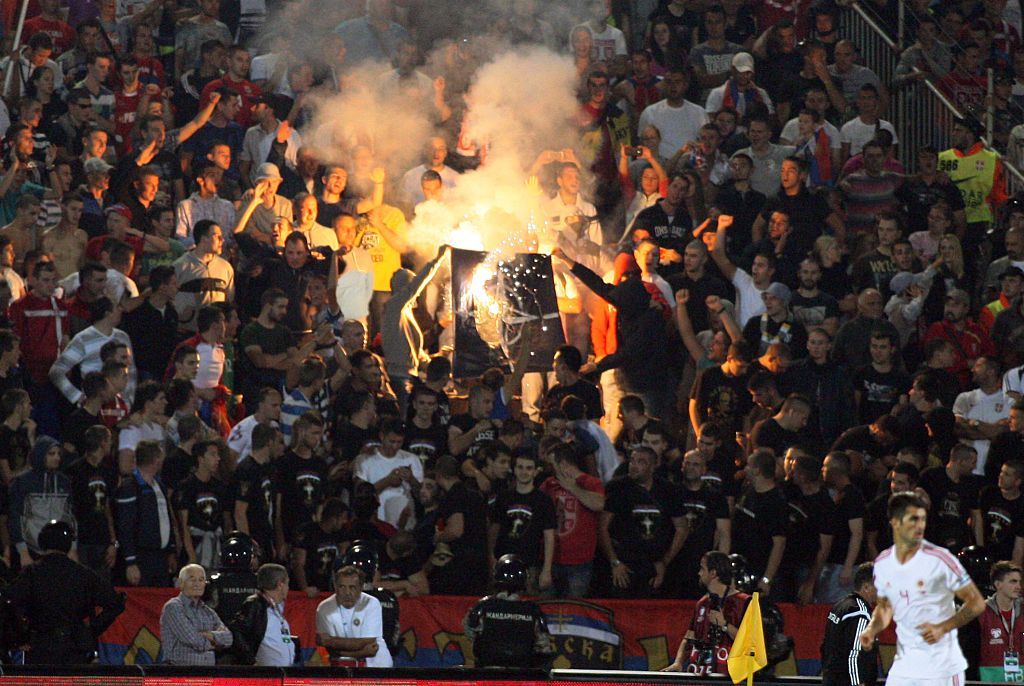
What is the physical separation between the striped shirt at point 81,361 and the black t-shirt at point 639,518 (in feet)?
11.9

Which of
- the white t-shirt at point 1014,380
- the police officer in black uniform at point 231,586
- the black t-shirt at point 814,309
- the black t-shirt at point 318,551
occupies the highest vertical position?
the black t-shirt at point 814,309

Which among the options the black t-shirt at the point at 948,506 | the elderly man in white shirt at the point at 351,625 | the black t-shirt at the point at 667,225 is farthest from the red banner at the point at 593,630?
the black t-shirt at the point at 667,225

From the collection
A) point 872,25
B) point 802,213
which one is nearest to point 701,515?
point 802,213

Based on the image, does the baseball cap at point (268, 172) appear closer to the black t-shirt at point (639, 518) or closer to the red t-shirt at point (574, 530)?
the red t-shirt at point (574, 530)

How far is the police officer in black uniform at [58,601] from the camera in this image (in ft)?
34.5

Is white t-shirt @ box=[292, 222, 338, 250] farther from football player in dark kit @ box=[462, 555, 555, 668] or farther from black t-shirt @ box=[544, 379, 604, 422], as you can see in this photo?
football player in dark kit @ box=[462, 555, 555, 668]

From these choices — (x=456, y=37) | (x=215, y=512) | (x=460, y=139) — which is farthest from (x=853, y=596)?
(x=456, y=37)

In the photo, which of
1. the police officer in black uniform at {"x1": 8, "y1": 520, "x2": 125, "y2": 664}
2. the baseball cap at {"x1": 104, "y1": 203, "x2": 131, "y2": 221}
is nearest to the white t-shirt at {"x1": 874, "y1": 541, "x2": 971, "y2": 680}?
the police officer in black uniform at {"x1": 8, "y1": 520, "x2": 125, "y2": 664}

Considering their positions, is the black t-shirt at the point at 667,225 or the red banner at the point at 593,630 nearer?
the red banner at the point at 593,630

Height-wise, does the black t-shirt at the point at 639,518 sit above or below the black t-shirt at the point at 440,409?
below

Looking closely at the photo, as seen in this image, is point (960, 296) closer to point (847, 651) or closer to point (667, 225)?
point (667, 225)

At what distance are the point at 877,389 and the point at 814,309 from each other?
1.03 metres

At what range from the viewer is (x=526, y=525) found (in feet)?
40.9

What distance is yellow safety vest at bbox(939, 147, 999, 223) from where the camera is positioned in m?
17.2
